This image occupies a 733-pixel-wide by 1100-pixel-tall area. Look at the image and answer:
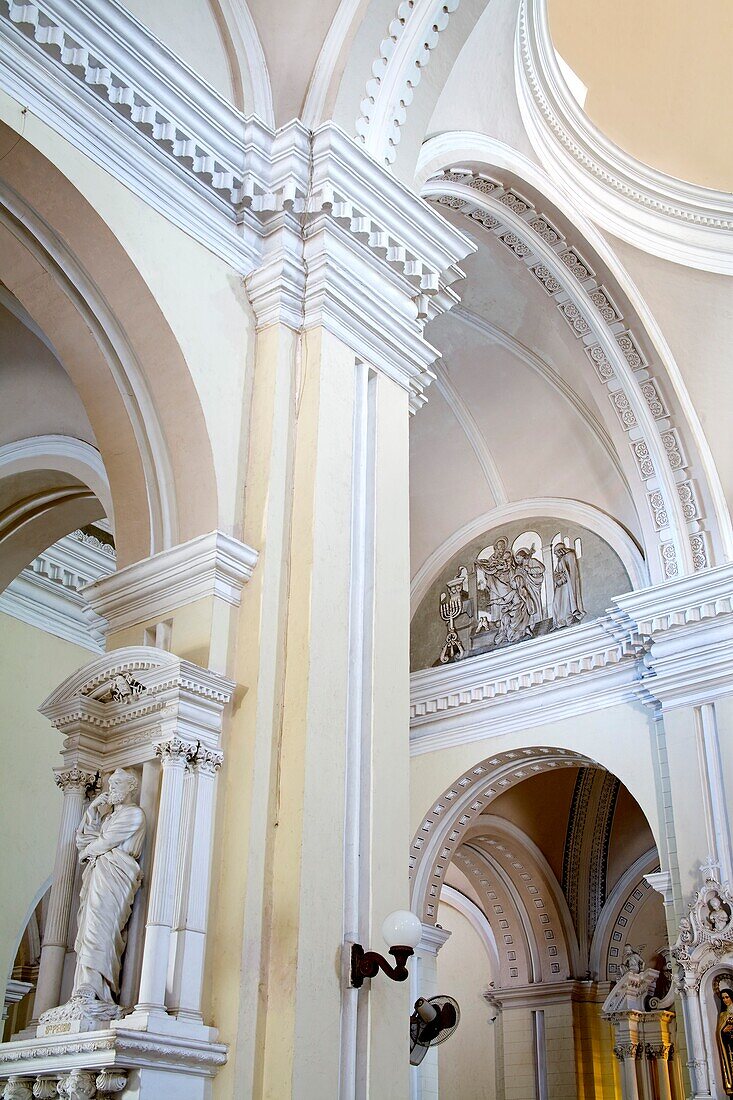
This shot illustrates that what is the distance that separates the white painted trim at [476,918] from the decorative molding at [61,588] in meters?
5.60

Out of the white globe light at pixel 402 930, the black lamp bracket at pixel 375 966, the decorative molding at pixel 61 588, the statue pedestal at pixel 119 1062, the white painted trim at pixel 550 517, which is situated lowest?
the statue pedestal at pixel 119 1062

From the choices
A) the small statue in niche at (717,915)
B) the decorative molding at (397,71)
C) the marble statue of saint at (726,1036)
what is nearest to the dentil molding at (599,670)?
the small statue in niche at (717,915)

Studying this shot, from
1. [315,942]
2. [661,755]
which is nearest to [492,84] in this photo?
[661,755]

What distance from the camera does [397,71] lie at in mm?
5758

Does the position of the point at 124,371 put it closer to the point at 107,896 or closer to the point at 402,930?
the point at 107,896

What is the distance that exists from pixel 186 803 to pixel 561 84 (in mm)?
6048

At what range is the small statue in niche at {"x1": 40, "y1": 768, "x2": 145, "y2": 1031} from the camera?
3869mm

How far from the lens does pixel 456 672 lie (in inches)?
401

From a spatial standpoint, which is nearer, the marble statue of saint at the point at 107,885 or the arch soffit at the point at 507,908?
the marble statue of saint at the point at 107,885

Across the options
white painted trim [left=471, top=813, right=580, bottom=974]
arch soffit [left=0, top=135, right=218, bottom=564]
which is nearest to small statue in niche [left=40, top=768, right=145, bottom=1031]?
arch soffit [left=0, top=135, right=218, bottom=564]

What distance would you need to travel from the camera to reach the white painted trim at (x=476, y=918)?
524 inches

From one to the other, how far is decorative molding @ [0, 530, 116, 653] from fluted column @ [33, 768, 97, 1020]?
5.24 metres

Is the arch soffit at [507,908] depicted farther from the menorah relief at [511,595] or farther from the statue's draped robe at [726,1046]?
the statue's draped robe at [726,1046]

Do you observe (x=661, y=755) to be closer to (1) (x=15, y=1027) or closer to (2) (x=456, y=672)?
(2) (x=456, y=672)
